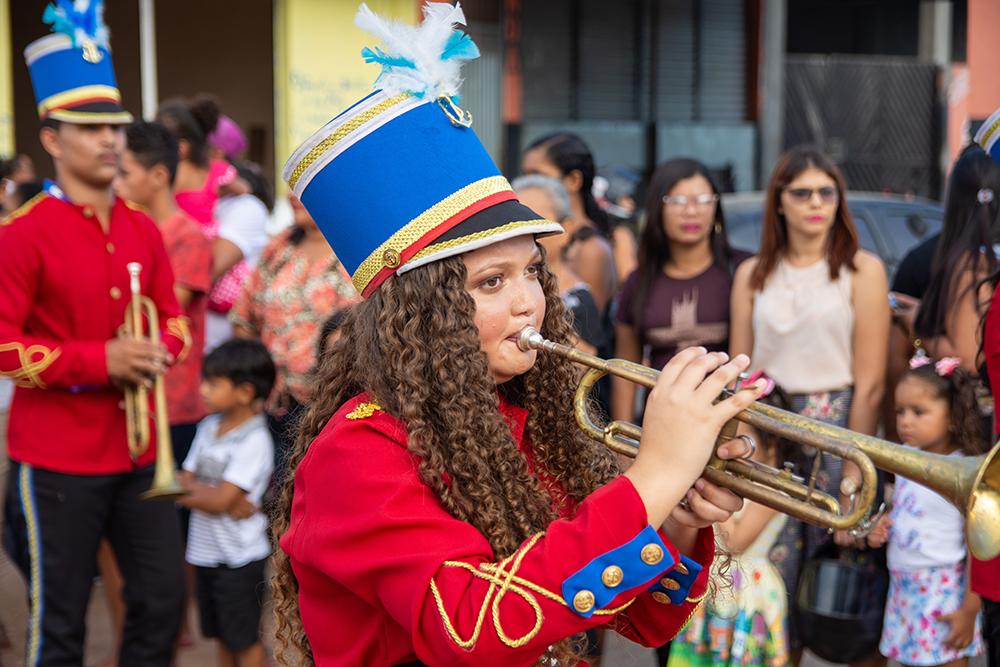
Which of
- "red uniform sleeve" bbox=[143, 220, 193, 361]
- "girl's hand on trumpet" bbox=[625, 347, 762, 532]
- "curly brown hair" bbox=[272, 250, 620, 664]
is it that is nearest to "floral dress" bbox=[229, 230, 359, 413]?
"red uniform sleeve" bbox=[143, 220, 193, 361]

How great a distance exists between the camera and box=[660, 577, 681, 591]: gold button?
2.18m

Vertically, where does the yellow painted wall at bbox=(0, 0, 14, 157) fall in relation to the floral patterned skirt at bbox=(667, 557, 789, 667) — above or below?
above

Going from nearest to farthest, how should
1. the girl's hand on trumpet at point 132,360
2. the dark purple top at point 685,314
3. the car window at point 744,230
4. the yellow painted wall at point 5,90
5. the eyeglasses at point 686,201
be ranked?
1. the girl's hand on trumpet at point 132,360
2. the dark purple top at point 685,314
3. the eyeglasses at point 686,201
4. the car window at point 744,230
5. the yellow painted wall at point 5,90

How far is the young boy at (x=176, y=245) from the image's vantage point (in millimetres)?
5383

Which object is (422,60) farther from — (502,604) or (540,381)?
(502,604)

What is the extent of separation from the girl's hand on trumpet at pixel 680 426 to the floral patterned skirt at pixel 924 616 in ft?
8.06

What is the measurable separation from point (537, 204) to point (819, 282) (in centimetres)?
109

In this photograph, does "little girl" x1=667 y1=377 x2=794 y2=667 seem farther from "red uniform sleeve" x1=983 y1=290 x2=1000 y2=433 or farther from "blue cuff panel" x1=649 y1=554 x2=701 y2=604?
"blue cuff panel" x1=649 y1=554 x2=701 y2=604

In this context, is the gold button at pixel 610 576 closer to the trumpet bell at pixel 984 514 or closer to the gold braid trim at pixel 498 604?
the gold braid trim at pixel 498 604

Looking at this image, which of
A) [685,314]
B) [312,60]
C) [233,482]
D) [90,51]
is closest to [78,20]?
[90,51]

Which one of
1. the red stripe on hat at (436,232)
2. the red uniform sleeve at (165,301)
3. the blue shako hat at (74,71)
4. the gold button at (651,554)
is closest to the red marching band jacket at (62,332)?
the red uniform sleeve at (165,301)

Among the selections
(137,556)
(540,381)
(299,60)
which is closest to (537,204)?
(137,556)

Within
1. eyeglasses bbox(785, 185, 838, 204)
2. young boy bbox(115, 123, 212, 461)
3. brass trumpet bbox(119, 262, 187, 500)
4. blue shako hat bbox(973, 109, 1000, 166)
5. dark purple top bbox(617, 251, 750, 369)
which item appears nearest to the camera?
blue shako hat bbox(973, 109, 1000, 166)

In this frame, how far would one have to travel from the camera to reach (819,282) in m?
4.52
